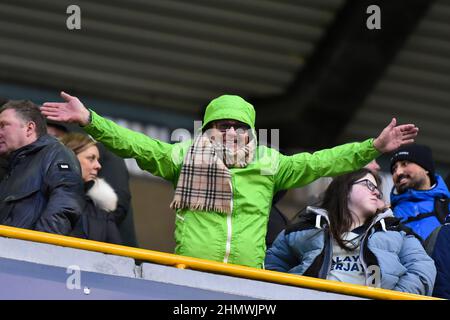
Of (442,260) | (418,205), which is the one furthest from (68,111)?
(418,205)

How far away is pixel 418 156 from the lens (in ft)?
30.0

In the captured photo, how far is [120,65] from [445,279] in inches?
293

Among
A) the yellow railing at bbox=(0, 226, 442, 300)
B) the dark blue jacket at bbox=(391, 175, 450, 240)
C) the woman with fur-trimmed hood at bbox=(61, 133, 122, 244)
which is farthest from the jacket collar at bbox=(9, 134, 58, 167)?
the dark blue jacket at bbox=(391, 175, 450, 240)

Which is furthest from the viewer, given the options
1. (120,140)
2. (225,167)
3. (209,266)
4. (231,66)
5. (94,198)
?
(231,66)

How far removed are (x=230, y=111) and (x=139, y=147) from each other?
0.53 metres

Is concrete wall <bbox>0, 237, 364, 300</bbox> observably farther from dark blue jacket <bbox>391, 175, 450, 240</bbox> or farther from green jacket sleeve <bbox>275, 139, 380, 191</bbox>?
dark blue jacket <bbox>391, 175, 450, 240</bbox>

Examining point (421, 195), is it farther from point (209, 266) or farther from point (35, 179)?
point (35, 179)

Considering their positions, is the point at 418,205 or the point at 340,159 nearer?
the point at 340,159

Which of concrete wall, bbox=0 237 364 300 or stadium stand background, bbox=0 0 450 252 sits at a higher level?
stadium stand background, bbox=0 0 450 252

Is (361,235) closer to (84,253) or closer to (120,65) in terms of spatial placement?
(84,253)

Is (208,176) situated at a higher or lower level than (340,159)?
lower

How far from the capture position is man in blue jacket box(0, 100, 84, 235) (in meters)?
7.93

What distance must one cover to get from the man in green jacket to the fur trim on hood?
44.7 inches

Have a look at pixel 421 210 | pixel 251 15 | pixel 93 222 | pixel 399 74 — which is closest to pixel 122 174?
pixel 93 222
